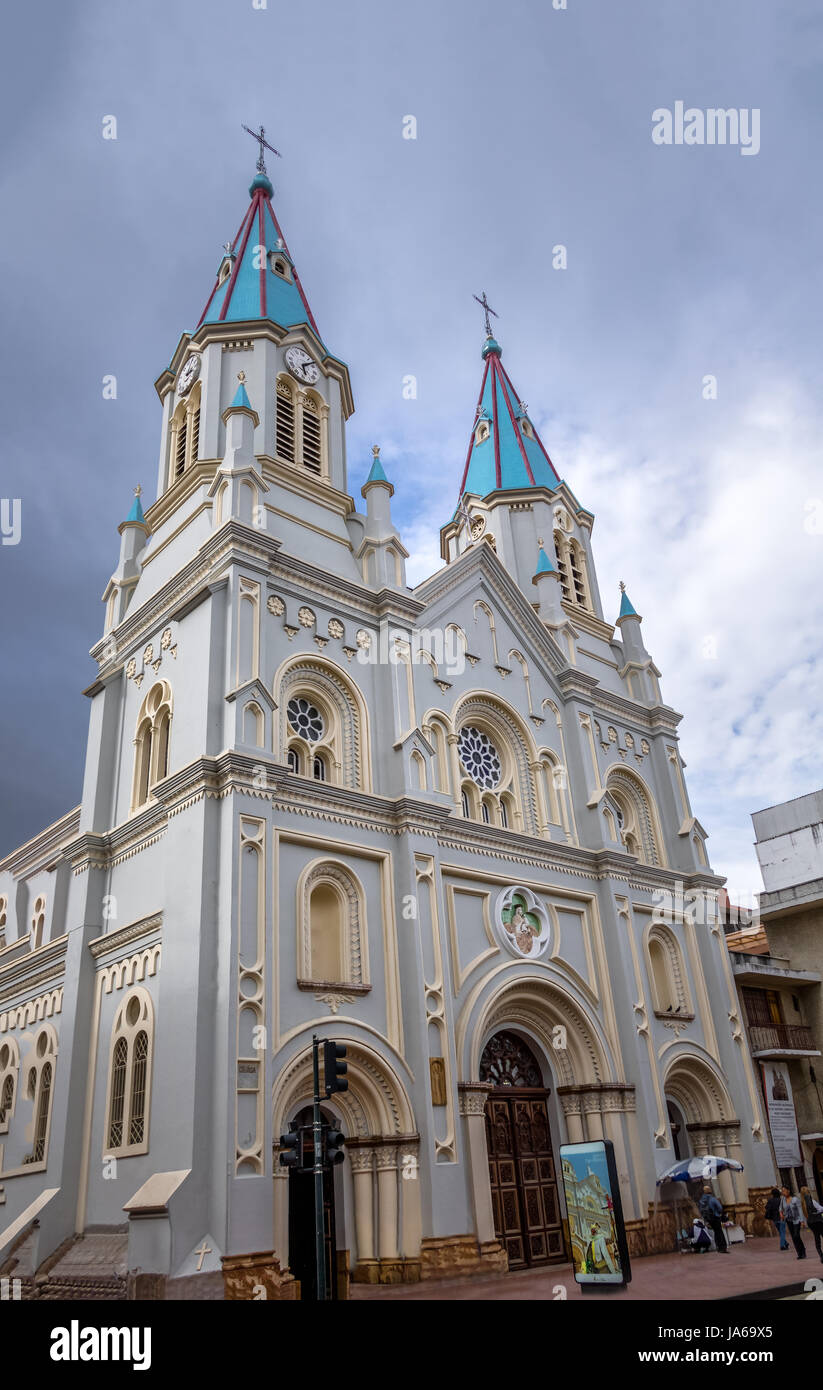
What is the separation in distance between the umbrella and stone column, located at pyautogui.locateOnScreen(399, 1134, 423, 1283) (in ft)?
24.9

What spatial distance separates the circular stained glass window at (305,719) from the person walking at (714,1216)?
44.3 feet

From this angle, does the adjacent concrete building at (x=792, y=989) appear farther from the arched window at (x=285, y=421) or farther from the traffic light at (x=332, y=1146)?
the arched window at (x=285, y=421)

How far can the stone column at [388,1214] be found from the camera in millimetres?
17312

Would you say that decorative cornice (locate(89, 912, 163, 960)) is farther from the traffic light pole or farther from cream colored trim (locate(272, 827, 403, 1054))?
the traffic light pole

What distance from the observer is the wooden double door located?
20.7 metres

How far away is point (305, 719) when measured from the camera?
21.6 metres

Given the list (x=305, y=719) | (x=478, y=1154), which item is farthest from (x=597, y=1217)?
(x=305, y=719)

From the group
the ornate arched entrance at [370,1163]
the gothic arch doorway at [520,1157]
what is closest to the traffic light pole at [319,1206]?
the ornate arched entrance at [370,1163]

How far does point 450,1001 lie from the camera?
2016 cm

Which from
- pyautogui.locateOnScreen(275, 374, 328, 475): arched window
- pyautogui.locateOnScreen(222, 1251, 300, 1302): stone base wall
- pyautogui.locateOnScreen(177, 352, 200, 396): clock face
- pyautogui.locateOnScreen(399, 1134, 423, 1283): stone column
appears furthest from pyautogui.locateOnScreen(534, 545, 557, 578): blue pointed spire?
pyautogui.locateOnScreen(222, 1251, 300, 1302): stone base wall

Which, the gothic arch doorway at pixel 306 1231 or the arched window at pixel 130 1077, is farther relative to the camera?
the arched window at pixel 130 1077
